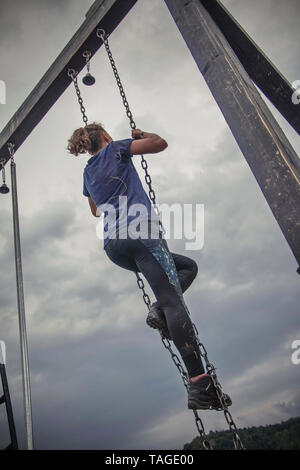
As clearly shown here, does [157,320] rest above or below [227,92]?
below

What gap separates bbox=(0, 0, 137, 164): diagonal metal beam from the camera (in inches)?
126

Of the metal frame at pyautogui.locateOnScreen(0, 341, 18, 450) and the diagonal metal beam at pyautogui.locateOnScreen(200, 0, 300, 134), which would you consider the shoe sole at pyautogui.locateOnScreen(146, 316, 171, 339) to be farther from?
the metal frame at pyautogui.locateOnScreen(0, 341, 18, 450)

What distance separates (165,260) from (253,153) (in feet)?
2.66

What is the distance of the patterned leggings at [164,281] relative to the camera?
1.84 metres

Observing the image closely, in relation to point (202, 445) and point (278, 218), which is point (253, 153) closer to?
point (278, 218)

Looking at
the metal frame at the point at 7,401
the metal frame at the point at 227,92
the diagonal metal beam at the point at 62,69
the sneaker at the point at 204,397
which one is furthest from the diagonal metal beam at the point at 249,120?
the metal frame at the point at 7,401

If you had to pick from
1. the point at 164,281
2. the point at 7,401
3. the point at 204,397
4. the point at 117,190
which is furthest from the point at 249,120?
the point at 7,401

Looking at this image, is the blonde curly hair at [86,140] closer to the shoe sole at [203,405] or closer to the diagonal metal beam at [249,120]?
the diagonal metal beam at [249,120]

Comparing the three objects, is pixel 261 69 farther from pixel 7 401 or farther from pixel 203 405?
pixel 7 401

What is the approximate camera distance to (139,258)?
2.03 meters

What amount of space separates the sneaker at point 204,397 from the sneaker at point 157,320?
0.35 m

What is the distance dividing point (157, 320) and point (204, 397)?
487mm

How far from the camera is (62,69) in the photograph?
3480 millimetres

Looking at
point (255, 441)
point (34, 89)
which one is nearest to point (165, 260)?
point (34, 89)
